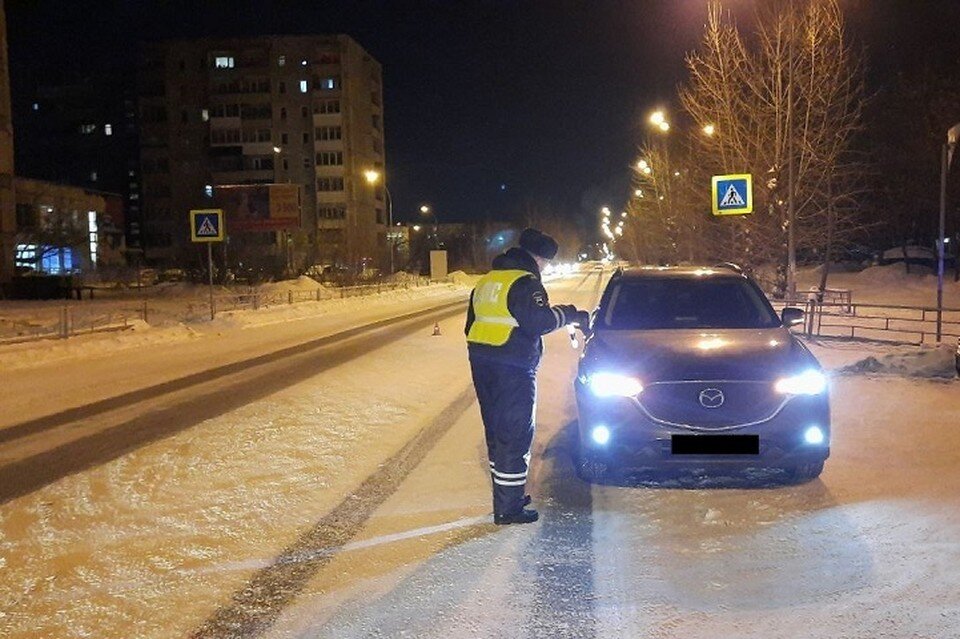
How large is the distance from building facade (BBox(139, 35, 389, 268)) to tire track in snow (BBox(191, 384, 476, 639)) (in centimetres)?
8208

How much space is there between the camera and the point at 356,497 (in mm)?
6430

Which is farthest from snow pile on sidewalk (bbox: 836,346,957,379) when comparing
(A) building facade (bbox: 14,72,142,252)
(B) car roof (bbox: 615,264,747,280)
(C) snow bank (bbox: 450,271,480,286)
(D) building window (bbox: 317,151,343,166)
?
(A) building facade (bbox: 14,72,142,252)

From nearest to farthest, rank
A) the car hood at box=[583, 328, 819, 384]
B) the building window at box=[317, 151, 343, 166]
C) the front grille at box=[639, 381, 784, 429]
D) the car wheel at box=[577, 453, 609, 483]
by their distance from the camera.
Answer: the front grille at box=[639, 381, 784, 429] → the car hood at box=[583, 328, 819, 384] → the car wheel at box=[577, 453, 609, 483] → the building window at box=[317, 151, 343, 166]

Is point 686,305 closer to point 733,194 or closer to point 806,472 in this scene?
point 806,472

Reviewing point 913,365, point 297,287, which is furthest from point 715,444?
point 297,287

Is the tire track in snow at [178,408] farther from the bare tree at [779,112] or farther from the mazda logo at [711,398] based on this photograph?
the bare tree at [779,112]

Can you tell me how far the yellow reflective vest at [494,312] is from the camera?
18.7 ft

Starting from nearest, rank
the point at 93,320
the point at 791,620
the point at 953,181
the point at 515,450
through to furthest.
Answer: the point at 791,620 → the point at 515,450 → the point at 93,320 → the point at 953,181

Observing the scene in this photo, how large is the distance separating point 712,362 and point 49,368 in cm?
1390

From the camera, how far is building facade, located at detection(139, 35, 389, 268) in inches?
3585

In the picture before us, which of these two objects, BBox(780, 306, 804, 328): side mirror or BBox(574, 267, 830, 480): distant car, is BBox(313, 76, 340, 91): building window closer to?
BBox(780, 306, 804, 328): side mirror

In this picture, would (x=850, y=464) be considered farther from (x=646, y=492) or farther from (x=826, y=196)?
(x=826, y=196)

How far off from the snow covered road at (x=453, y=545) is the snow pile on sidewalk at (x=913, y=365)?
11.5 ft

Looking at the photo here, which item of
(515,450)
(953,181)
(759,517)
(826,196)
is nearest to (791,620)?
(759,517)
